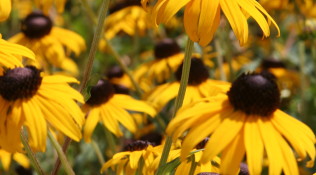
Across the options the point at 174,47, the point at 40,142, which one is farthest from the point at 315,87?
the point at 40,142

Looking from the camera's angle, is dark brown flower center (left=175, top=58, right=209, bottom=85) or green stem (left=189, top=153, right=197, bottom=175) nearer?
green stem (left=189, top=153, right=197, bottom=175)

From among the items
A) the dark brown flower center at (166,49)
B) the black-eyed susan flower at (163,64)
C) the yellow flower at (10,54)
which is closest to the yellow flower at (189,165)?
the yellow flower at (10,54)

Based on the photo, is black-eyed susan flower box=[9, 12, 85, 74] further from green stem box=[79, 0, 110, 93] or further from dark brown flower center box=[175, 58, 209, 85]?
green stem box=[79, 0, 110, 93]

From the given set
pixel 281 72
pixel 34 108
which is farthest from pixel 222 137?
pixel 281 72

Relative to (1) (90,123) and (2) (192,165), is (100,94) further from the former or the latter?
(2) (192,165)

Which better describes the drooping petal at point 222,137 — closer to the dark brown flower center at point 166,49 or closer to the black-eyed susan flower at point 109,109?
the black-eyed susan flower at point 109,109

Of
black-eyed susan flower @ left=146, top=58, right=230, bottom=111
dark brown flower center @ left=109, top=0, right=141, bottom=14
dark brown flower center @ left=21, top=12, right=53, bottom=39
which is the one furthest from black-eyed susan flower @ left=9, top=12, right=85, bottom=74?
black-eyed susan flower @ left=146, top=58, right=230, bottom=111
